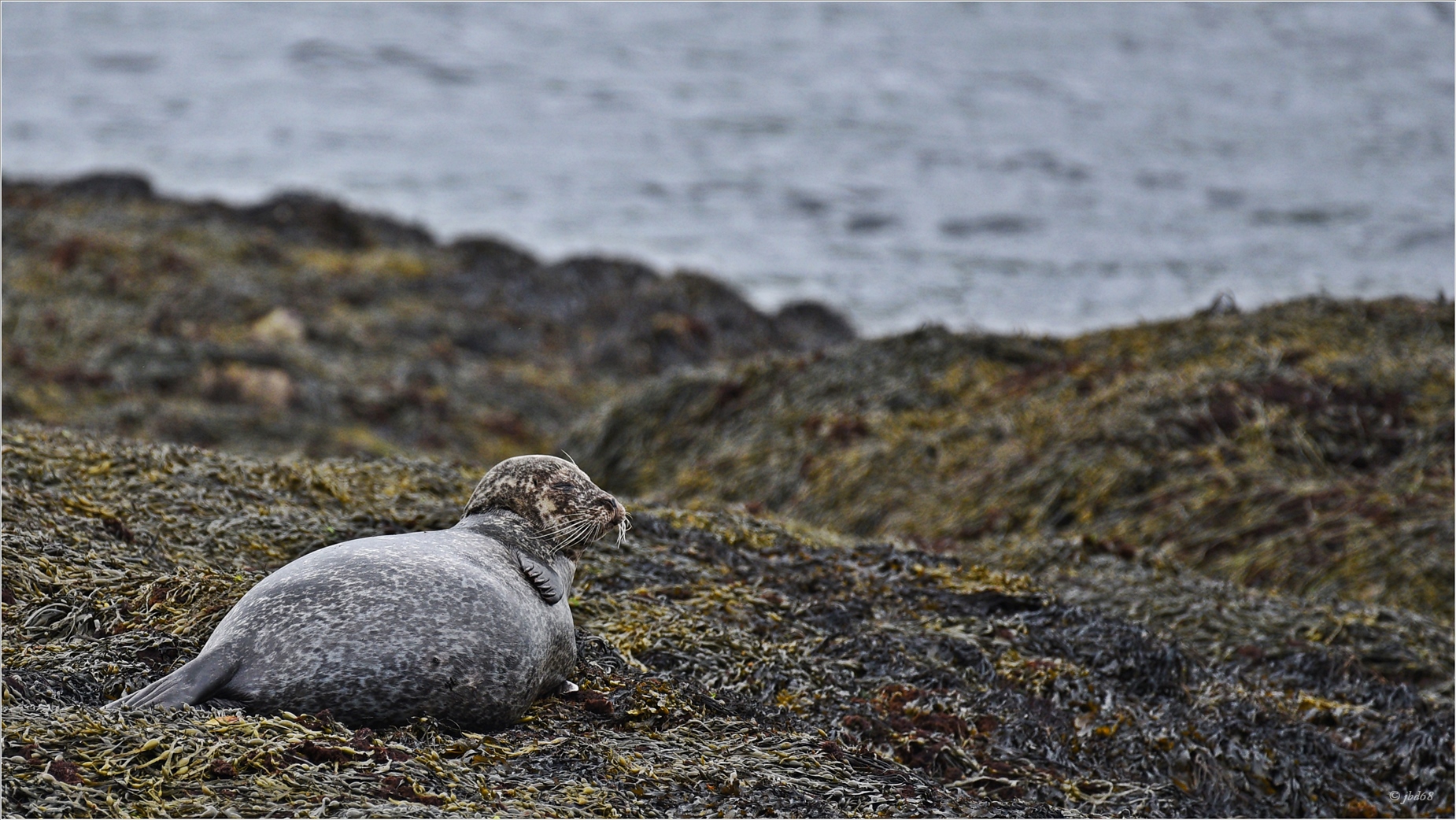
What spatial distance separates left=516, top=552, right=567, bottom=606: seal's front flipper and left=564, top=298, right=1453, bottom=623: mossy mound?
264 centimetres

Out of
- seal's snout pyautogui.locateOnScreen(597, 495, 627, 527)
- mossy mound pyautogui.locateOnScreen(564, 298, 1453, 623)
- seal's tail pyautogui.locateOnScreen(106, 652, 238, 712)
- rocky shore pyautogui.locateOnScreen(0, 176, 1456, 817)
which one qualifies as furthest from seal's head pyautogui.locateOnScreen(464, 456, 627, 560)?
mossy mound pyautogui.locateOnScreen(564, 298, 1453, 623)

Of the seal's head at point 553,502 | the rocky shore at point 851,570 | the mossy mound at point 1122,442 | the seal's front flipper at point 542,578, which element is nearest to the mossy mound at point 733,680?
the rocky shore at point 851,570

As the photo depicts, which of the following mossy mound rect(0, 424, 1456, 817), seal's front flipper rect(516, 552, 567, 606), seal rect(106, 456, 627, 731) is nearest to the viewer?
mossy mound rect(0, 424, 1456, 817)

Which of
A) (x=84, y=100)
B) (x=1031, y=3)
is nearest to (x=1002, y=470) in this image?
(x=84, y=100)

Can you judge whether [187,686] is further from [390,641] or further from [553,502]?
[553,502]

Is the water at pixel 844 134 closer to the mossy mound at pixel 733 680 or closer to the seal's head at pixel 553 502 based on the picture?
the mossy mound at pixel 733 680

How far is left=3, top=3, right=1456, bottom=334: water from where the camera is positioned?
18844 mm

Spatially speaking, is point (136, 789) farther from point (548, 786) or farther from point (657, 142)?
point (657, 142)

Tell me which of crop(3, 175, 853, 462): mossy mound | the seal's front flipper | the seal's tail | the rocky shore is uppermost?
the seal's front flipper

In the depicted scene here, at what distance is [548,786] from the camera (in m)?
2.98

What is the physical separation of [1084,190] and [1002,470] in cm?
1653

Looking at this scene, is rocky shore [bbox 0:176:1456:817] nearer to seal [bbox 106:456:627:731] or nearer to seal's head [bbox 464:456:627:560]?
seal [bbox 106:456:627:731]

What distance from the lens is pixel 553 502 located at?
3709 mm

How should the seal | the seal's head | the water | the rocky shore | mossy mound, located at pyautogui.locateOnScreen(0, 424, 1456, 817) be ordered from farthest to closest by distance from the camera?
the water
the seal's head
the rocky shore
the seal
mossy mound, located at pyautogui.locateOnScreen(0, 424, 1456, 817)
